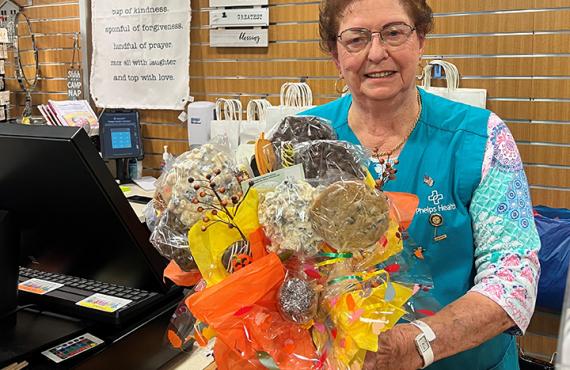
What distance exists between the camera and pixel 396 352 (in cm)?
84

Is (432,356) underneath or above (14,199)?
underneath

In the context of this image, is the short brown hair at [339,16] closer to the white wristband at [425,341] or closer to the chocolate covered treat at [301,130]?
the chocolate covered treat at [301,130]

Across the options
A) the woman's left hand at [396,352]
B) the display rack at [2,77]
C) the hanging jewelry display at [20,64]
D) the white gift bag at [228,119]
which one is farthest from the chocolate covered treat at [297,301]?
the hanging jewelry display at [20,64]

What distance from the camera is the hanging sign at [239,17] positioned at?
Result: 3.25 metres

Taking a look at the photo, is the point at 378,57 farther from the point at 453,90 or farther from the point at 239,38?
the point at 239,38

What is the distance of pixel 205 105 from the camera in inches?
134

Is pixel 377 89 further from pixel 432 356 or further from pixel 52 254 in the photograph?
pixel 52 254

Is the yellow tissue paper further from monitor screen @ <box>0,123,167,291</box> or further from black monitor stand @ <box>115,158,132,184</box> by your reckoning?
black monitor stand @ <box>115,158,132,184</box>

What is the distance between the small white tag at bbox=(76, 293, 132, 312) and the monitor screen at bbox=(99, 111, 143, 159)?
8.34 feet

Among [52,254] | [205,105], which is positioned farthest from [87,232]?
[205,105]

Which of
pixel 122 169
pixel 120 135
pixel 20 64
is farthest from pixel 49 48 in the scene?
pixel 122 169

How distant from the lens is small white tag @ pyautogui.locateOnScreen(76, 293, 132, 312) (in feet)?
3.81

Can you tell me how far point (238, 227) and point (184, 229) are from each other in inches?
3.5

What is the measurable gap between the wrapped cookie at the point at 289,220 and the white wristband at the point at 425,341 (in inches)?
10.2
